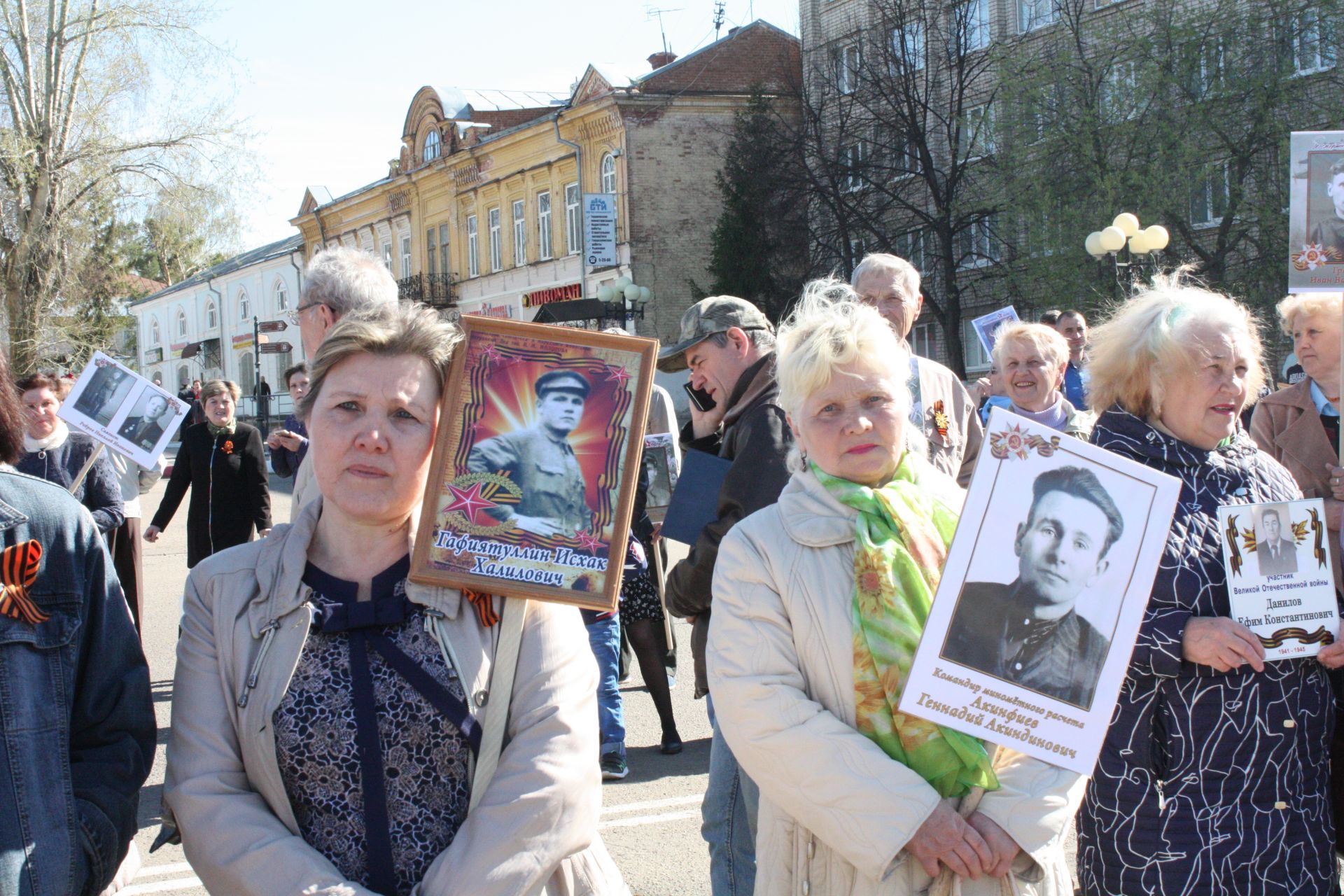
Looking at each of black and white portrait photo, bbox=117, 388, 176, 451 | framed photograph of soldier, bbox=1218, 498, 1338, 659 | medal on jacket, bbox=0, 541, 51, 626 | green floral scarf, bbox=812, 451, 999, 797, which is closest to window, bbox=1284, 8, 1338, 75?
black and white portrait photo, bbox=117, 388, 176, 451

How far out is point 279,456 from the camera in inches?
276

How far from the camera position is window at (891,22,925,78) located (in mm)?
31516

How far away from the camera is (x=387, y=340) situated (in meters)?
2.52

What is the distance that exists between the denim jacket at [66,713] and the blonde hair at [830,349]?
5.05 ft

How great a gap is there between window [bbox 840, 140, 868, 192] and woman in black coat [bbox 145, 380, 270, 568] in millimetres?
25232

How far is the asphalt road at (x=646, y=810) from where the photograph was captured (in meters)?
4.85

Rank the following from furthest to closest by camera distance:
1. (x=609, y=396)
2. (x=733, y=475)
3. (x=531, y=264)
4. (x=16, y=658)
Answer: (x=531, y=264), (x=733, y=475), (x=609, y=396), (x=16, y=658)

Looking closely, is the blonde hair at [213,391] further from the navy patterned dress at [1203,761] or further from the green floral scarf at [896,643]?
the navy patterned dress at [1203,761]

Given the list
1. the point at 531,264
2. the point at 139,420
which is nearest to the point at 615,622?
the point at 139,420

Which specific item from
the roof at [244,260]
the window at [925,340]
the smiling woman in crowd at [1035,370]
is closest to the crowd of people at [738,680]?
the smiling woman in crowd at [1035,370]

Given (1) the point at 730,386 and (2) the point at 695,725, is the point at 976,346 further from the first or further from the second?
(1) the point at 730,386

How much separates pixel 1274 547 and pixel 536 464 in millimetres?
1836

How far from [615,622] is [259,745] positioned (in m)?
3.39

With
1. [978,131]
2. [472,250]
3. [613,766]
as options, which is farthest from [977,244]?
[613,766]
